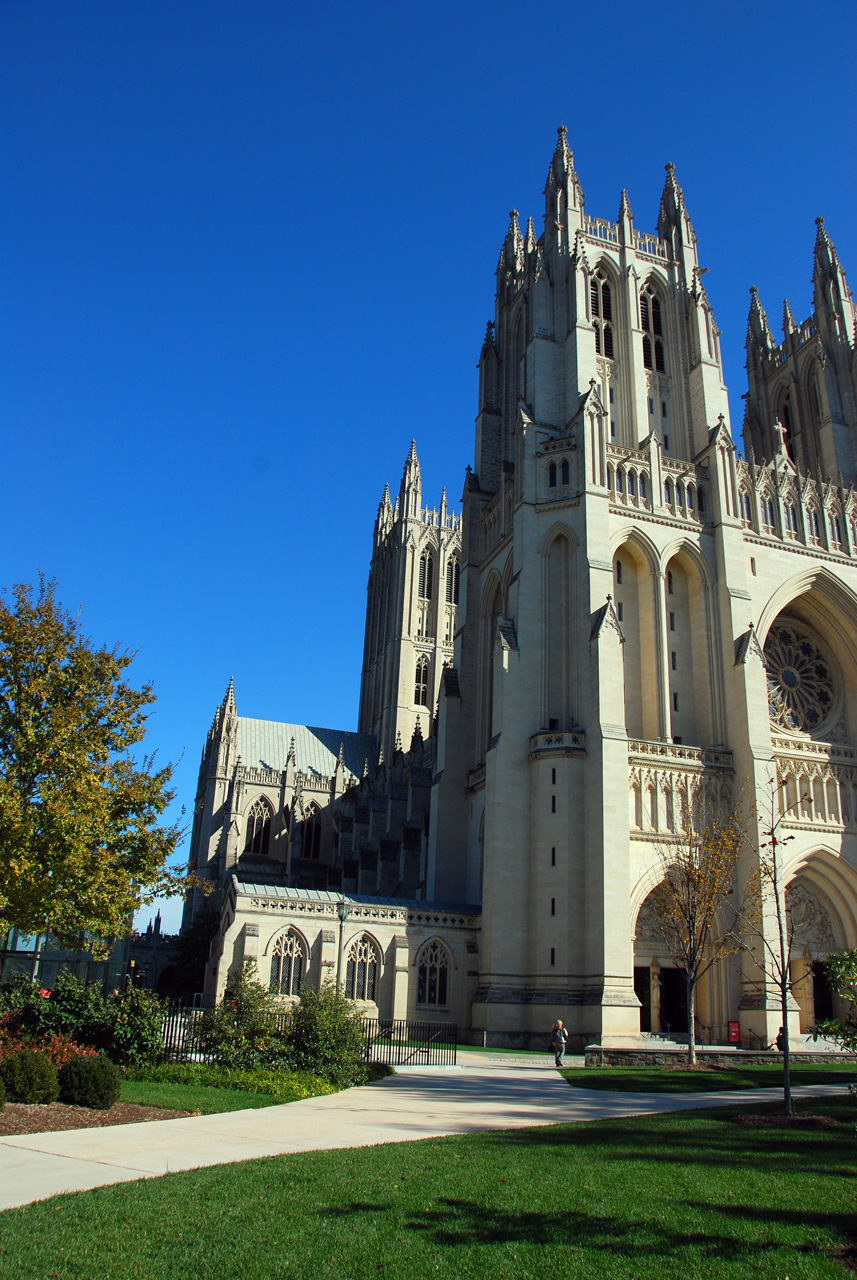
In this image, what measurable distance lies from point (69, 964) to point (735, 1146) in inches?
704

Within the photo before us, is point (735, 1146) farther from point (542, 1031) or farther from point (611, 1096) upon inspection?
point (542, 1031)

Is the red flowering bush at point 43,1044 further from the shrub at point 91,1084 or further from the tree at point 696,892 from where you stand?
the tree at point 696,892

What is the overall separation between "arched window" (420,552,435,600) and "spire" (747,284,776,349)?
34.2 m

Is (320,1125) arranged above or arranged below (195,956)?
below

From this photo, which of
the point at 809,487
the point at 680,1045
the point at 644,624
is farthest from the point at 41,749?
the point at 809,487

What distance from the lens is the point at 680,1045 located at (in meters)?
30.8

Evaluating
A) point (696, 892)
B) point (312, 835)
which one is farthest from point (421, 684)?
point (696, 892)

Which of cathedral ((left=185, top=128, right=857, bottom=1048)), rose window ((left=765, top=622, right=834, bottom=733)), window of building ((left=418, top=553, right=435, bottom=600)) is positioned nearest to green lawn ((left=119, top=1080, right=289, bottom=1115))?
cathedral ((left=185, top=128, right=857, bottom=1048))

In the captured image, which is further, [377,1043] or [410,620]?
[410,620]

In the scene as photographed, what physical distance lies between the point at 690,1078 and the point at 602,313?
34.4 metres

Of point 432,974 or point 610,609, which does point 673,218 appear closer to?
point 610,609

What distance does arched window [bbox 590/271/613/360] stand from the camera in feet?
143

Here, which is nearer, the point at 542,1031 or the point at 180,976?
the point at 542,1031

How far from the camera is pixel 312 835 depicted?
220ft
